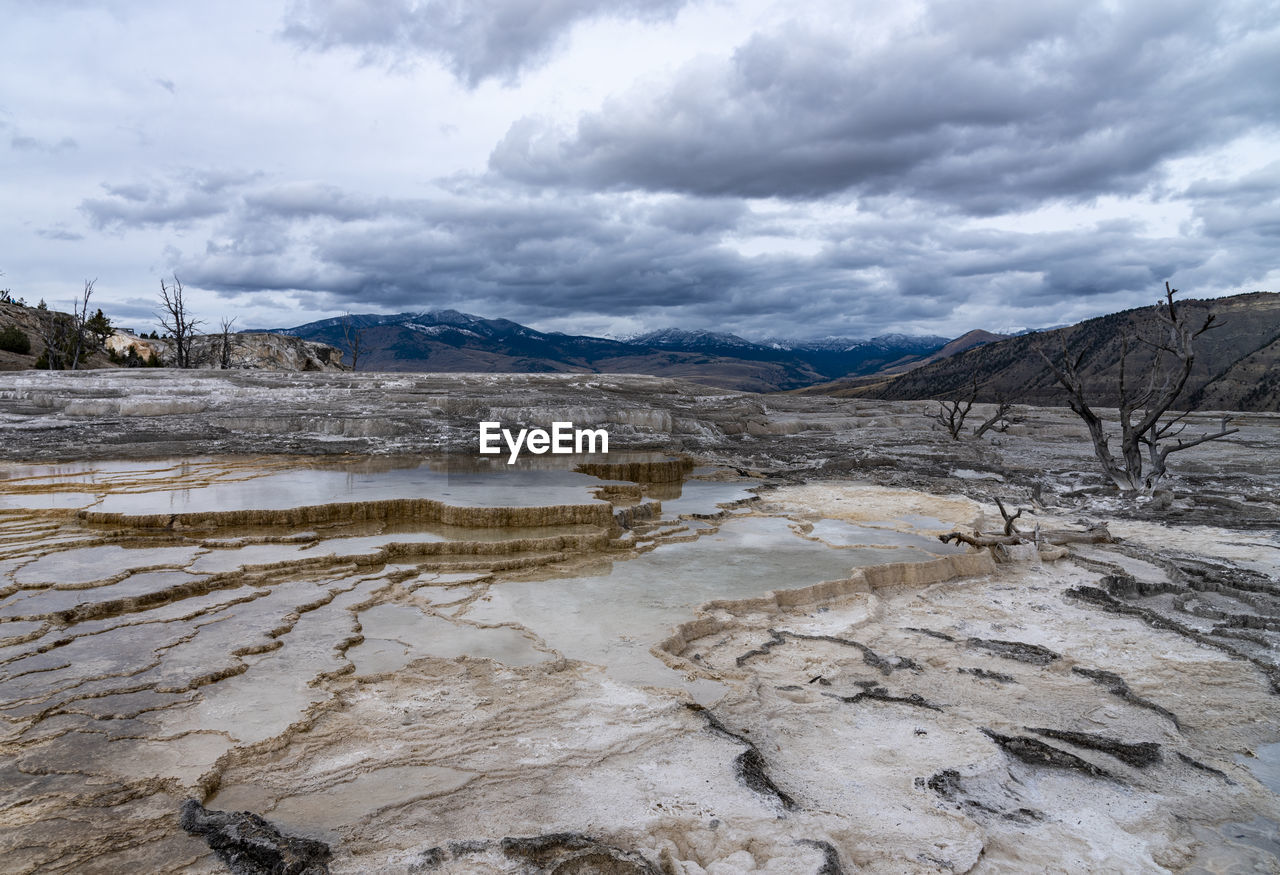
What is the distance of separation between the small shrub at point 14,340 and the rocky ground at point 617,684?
30712 mm

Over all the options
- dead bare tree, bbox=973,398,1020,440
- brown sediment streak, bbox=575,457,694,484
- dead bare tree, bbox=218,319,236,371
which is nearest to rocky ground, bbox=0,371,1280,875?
brown sediment streak, bbox=575,457,694,484

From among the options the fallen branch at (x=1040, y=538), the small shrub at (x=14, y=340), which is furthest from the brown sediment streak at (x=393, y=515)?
the small shrub at (x=14, y=340)

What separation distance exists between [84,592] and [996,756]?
7.12 m

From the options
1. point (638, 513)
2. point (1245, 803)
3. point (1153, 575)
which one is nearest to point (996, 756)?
point (1245, 803)

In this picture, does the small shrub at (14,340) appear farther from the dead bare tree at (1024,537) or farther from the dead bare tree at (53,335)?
the dead bare tree at (1024,537)

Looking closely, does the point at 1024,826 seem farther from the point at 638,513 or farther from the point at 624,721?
the point at 638,513

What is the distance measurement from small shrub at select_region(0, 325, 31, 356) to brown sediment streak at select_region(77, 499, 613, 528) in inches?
1334

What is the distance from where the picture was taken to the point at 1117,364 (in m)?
63.6

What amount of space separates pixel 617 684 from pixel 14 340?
1632 inches

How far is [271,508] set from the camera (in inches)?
353

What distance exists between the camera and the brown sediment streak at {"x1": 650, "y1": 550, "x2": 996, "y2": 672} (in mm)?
5711

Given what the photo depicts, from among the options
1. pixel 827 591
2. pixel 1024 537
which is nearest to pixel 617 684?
pixel 827 591

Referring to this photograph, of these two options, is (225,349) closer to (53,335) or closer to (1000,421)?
(53,335)

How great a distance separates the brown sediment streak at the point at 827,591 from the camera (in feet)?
18.7
